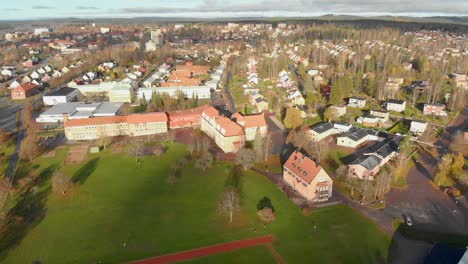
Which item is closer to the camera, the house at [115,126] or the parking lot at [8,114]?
the house at [115,126]

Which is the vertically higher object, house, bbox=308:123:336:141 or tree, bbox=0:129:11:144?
house, bbox=308:123:336:141

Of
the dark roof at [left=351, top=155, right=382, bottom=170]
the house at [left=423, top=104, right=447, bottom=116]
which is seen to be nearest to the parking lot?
the dark roof at [left=351, top=155, right=382, bottom=170]

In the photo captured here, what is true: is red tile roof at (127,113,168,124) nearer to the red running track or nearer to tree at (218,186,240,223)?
tree at (218,186,240,223)

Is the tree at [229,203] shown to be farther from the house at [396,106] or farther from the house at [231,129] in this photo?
the house at [396,106]

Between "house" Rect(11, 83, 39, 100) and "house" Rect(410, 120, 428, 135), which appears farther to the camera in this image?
"house" Rect(11, 83, 39, 100)

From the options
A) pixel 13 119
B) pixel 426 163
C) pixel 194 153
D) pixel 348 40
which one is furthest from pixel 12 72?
pixel 348 40

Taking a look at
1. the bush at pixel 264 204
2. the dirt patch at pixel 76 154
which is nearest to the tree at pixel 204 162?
the bush at pixel 264 204

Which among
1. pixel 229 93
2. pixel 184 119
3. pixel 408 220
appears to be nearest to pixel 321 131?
pixel 408 220
